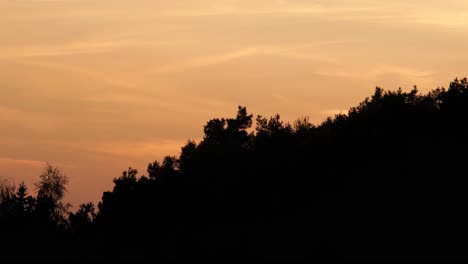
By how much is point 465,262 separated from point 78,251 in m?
34.8

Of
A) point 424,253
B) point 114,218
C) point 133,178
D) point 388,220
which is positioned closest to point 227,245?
point 388,220

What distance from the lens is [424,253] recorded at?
211 feet

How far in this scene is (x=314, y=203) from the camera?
277 ft

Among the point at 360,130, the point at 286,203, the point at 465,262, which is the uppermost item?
the point at 360,130

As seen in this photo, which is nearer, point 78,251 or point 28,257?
point 28,257

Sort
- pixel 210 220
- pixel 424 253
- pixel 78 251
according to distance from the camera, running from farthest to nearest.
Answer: pixel 210 220, pixel 78 251, pixel 424 253

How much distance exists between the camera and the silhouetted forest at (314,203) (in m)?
71.1

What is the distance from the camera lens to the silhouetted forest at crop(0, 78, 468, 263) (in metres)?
71.1

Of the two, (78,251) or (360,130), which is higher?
(360,130)

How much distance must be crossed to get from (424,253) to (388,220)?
1100cm

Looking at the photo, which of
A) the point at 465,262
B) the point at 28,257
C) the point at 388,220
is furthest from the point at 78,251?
the point at 465,262

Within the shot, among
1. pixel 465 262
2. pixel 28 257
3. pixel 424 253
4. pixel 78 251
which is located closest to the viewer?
pixel 465 262

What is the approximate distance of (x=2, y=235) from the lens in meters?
97.4

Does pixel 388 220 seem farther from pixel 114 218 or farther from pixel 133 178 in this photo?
pixel 133 178
